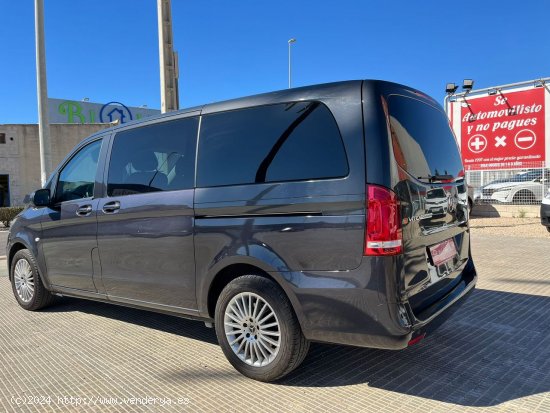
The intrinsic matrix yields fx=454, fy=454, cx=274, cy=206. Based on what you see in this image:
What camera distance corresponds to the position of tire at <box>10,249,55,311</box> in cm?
523

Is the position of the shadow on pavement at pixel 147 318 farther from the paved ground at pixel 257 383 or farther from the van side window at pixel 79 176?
the van side window at pixel 79 176

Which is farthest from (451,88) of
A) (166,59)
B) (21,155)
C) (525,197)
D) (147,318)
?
(21,155)

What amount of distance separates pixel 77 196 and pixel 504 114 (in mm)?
16097

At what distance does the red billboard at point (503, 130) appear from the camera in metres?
16.0

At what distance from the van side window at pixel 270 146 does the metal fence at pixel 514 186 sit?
12447mm

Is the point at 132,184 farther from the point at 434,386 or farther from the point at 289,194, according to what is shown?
the point at 434,386

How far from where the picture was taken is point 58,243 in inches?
189

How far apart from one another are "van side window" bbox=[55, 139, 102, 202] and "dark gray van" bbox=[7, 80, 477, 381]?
0.75 feet

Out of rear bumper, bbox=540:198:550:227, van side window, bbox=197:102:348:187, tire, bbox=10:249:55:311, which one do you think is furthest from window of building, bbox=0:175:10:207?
van side window, bbox=197:102:348:187

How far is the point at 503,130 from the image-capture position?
16.5 metres

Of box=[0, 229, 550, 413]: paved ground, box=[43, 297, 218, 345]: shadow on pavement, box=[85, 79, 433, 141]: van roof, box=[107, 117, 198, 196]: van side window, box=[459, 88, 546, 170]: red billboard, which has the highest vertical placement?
box=[459, 88, 546, 170]: red billboard

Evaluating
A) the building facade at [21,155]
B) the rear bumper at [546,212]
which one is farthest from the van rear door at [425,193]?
the building facade at [21,155]

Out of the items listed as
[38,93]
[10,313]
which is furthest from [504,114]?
[10,313]

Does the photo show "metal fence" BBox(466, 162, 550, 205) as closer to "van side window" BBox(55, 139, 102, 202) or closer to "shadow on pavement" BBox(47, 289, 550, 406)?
"shadow on pavement" BBox(47, 289, 550, 406)
